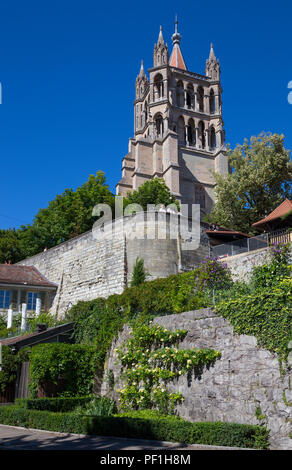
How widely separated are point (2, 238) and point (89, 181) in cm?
962

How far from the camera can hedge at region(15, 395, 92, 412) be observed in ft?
45.0

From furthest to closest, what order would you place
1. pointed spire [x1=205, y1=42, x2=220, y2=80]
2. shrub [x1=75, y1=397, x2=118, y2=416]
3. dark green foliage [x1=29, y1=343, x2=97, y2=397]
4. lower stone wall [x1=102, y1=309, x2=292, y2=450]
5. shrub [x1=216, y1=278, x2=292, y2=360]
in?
pointed spire [x1=205, y1=42, x2=220, y2=80] < dark green foliage [x1=29, y1=343, x2=97, y2=397] < shrub [x1=75, y1=397, x2=118, y2=416] < shrub [x1=216, y1=278, x2=292, y2=360] < lower stone wall [x1=102, y1=309, x2=292, y2=450]

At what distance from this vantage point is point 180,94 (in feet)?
187

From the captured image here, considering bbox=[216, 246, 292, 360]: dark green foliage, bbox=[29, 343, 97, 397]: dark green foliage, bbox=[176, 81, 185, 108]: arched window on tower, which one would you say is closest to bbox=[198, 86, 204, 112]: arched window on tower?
bbox=[176, 81, 185, 108]: arched window on tower

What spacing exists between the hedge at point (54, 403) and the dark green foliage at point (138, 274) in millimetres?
6700

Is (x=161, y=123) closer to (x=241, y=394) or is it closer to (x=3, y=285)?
(x=3, y=285)

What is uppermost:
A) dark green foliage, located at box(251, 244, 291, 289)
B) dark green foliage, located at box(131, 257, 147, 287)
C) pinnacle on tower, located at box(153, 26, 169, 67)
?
Result: pinnacle on tower, located at box(153, 26, 169, 67)

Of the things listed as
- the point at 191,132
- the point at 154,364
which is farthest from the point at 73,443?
the point at 191,132

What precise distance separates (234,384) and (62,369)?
289 inches

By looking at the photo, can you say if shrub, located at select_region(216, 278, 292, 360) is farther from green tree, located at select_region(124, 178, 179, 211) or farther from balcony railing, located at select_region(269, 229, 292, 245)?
green tree, located at select_region(124, 178, 179, 211)

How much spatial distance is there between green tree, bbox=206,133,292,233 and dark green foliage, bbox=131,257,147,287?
13.4m

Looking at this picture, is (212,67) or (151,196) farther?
(212,67)

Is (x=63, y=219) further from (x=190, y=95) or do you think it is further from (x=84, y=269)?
(x=190, y=95)

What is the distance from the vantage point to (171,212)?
24797 mm
